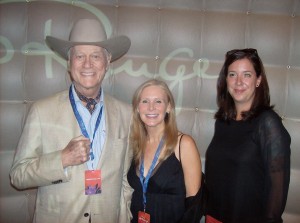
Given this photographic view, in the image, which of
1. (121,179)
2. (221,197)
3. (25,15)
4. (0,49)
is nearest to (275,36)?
(221,197)

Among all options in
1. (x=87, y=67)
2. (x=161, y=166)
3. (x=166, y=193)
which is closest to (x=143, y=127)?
(x=161, y=166)

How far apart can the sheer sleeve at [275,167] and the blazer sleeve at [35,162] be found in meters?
1.19

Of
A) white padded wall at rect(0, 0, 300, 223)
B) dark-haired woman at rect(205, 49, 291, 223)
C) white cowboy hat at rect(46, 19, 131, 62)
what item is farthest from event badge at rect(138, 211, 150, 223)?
white cowboy hat at rect(46, 19, 131, 62)

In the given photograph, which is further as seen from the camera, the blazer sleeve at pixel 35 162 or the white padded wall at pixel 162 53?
the white padded wall at pixel 162 53

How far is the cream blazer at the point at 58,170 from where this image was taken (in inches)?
60.6

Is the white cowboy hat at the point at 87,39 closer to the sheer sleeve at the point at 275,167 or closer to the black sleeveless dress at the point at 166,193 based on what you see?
the black sleeveless dress at the point at 166,193

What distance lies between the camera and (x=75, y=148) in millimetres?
1451

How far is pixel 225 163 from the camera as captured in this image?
1.68m

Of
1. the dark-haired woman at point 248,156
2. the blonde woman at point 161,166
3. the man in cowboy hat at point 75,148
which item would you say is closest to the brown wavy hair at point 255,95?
the dark-haired woman at point 248,156

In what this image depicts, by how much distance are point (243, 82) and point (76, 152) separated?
1.13 meters

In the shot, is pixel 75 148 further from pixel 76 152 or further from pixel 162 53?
pixel 162 53

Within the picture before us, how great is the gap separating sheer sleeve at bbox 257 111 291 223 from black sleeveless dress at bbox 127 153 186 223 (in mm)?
520

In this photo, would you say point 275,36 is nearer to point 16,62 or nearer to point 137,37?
point 137,37

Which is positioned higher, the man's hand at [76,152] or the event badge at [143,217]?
the man's hand at [76,152]
